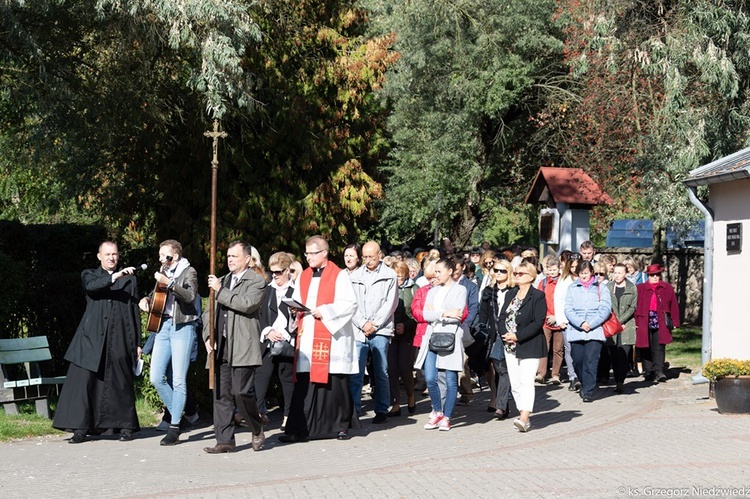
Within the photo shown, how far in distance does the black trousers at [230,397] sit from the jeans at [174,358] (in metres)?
0.78

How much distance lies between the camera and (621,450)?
34.6 feet

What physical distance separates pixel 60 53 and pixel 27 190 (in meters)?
16.9

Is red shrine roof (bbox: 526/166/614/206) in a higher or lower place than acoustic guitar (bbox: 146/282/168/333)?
Answer: higher

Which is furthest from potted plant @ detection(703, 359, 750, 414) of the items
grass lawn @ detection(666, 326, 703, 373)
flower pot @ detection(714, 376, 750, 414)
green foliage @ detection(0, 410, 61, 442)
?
green foliage @ detection(0, 410, 61, 442)

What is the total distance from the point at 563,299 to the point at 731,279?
226cm

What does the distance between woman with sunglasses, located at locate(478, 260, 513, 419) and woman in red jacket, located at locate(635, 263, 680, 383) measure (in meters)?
4.22

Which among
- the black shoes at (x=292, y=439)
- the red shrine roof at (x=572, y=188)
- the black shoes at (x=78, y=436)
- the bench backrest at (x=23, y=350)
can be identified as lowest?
the black shoes at (x=292, y=439)

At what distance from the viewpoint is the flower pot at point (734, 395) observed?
12.9 metres

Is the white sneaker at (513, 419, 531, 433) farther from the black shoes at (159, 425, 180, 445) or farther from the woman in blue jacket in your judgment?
the black shoes at (159, 425, 180, 445)

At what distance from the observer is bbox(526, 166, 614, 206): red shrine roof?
22.6 metres

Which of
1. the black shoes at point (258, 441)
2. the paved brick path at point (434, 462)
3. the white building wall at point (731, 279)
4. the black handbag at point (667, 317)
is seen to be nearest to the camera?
the paved brick path at point (434, 462)

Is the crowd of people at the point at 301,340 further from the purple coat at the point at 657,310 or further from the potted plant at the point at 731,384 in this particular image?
the purple coat at the point at 657,310

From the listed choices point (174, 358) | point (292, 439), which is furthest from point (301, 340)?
point (174, 358)

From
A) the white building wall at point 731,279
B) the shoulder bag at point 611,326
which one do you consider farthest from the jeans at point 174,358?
the white building wall at point 731,279
